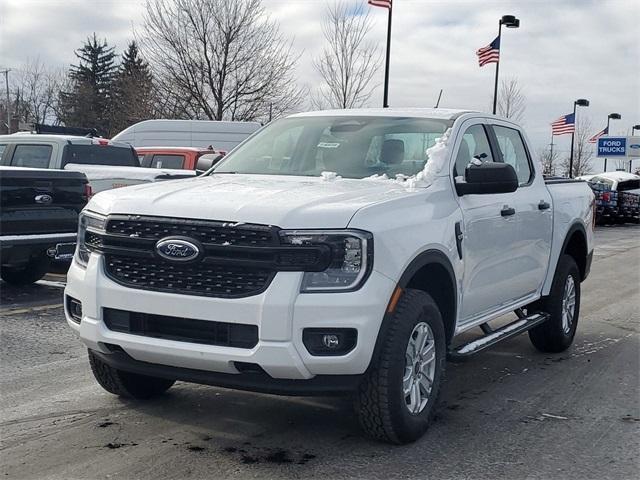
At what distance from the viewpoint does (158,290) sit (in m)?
4.14

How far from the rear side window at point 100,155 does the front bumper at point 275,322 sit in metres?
7.72

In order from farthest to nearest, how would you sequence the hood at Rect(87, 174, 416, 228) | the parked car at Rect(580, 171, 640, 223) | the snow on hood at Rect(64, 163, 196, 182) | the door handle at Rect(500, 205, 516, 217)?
the parked car at Rect(580, 171, 640, 223) → the snow on hood at Rect(64, 163, 196, 182) → the door handle at Rect(500, 205, 516, 217) → the hood at Rect(87, 174, 416, 228)

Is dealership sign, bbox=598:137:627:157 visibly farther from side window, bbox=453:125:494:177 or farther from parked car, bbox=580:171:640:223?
side window, bbox=453:125:494:177

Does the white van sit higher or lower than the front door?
higher

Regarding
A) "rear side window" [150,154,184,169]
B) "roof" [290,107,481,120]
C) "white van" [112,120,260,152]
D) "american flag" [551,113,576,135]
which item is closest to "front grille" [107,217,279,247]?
"roof" [290,107,481,120]

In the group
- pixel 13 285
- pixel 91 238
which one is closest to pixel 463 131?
pixel 91 238

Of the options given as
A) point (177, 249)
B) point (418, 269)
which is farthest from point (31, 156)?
point (418, 269)

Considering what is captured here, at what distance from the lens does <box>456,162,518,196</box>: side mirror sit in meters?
5.00

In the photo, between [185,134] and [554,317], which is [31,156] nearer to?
[554,317]

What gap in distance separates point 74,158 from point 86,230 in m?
7.32

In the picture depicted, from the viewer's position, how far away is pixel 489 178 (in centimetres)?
500

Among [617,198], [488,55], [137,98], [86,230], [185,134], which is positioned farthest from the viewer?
[137,98]

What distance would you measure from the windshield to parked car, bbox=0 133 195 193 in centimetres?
492

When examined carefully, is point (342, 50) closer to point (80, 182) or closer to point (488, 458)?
point (80, 182)
